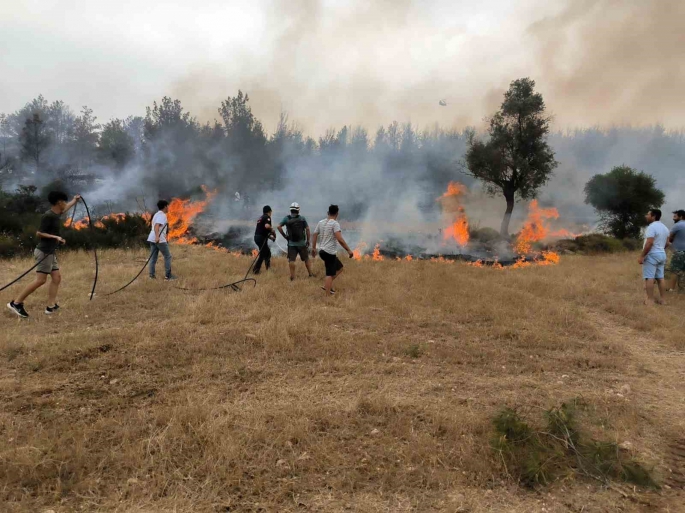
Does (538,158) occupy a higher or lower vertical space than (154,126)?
lower

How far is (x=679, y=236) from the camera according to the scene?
8.98m

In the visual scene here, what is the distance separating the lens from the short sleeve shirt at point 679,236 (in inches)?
351

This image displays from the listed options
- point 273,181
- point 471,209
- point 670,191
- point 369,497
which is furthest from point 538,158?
point 670,191

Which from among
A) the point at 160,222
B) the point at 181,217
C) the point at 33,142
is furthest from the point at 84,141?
the point at 160,222

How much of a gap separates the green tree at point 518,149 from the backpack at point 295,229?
17162 millimetres

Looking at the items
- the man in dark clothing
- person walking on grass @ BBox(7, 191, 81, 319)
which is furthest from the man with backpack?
person walking on grass @ BBox(7, 191, 81, 319)

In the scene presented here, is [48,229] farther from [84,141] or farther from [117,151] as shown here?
[84,141]

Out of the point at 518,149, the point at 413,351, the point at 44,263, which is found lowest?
the point at 413,351

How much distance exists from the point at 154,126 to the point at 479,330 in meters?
31.0

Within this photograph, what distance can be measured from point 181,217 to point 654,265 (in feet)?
65.2

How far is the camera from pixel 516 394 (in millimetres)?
4266

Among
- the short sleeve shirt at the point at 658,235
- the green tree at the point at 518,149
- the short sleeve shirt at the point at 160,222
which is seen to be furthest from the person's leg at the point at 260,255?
the green tree at the point at 518,149

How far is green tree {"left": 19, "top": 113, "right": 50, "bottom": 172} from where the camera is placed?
2920 cm

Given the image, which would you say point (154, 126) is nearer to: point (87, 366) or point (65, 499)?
point (87, 366)
